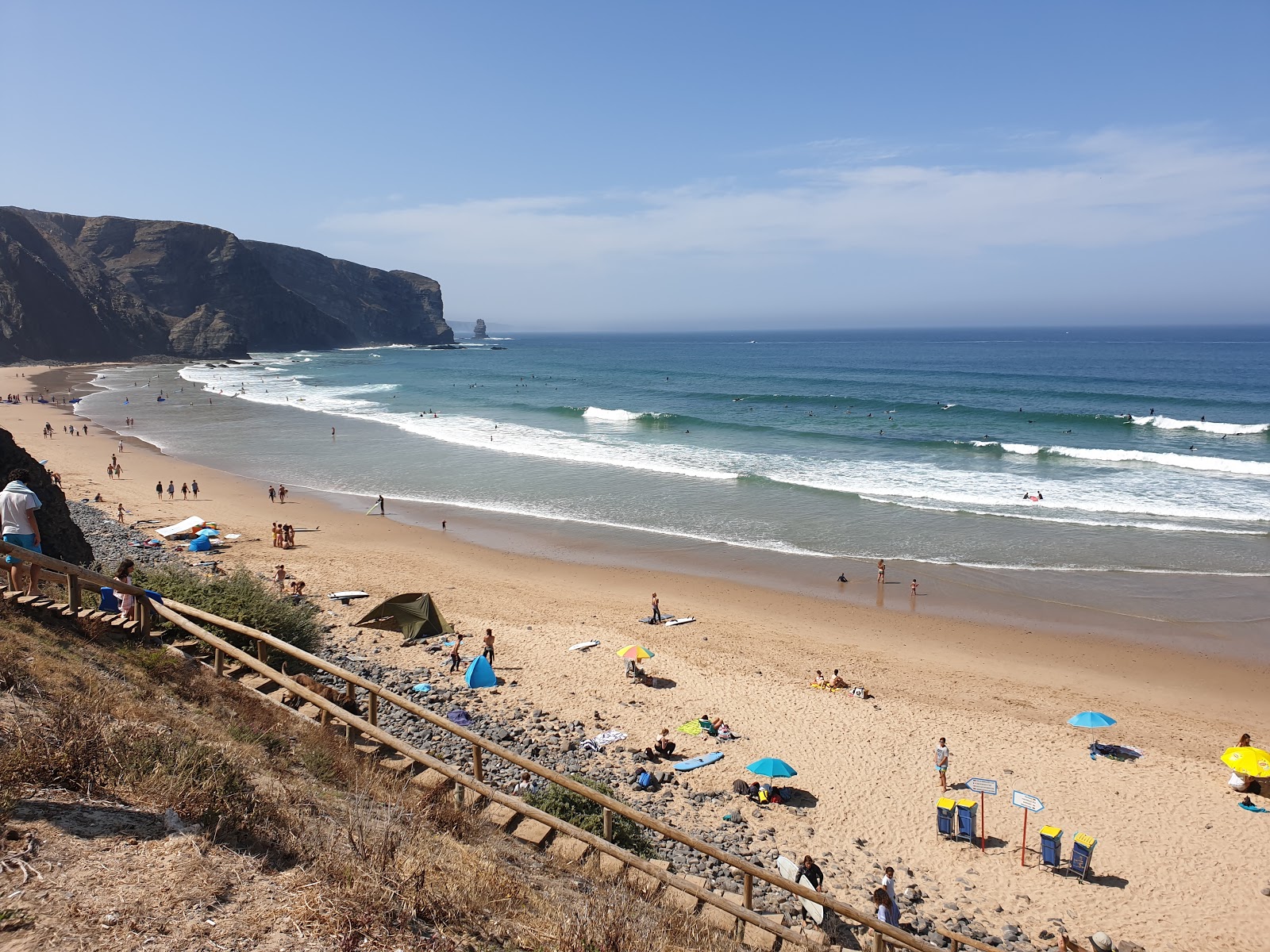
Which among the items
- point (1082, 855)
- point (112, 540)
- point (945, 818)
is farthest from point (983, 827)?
point (112, 540)

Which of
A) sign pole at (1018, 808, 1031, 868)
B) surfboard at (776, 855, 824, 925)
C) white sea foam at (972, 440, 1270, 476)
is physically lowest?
sign pole at (1018, 808, 1031, 868)

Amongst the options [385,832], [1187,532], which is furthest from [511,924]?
[1187,532]

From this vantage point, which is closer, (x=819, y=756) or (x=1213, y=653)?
(x=819, y=756)

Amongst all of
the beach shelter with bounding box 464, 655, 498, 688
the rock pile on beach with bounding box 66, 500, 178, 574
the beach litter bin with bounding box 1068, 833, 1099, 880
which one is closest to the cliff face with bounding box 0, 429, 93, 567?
the rock pile on beach with bounding box 66, 500, 178, 574

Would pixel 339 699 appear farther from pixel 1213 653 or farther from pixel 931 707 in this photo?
pixel 1213 653

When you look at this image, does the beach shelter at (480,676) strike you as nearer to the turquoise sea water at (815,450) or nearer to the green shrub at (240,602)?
the green shrub at (240,602)

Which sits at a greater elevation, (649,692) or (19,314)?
(19,314)

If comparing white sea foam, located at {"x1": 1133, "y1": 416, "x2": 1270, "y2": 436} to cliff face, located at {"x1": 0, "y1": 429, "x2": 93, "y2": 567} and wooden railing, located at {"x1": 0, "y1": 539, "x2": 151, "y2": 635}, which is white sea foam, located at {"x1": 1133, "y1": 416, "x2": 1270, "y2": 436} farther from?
wooden railing, located at {"x1": 0, "y1": 539, "x2": 151, "y2": 635}
